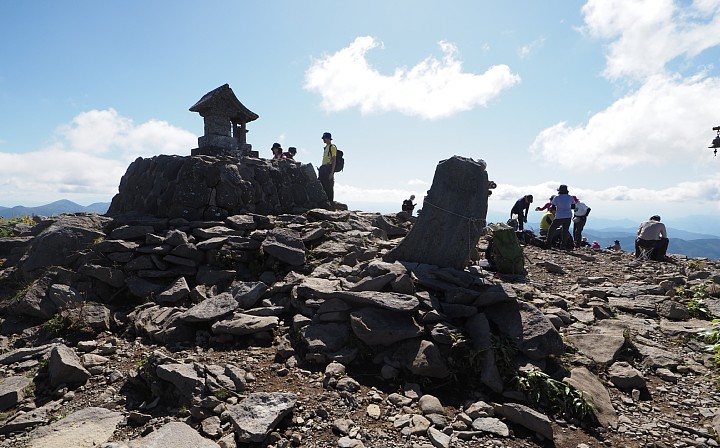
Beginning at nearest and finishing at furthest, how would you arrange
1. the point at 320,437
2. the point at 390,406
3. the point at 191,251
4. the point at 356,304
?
the point at 320,437 < the point at 390,406 < the point at 356,304 < the point at 191,251

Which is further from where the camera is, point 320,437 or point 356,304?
point 356,304

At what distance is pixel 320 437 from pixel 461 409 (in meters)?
2.28

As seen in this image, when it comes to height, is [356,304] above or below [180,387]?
above

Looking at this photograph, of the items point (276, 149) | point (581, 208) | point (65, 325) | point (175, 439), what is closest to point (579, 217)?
point (581, 208)

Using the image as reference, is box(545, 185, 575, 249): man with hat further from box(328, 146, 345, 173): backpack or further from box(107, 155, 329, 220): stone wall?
box(107, 155, 329, 220): stone wall

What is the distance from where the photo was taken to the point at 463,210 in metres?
9.59

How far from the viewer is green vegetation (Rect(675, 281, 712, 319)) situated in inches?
346

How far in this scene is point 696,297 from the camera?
970 cm

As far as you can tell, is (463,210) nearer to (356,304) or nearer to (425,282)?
(425,282)

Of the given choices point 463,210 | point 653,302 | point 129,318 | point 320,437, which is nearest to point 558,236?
point 653,302

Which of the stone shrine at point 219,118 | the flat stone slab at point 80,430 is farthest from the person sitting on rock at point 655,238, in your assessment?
the flat stone slab at point 80,430

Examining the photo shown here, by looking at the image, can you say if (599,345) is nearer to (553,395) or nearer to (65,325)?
(553,395)

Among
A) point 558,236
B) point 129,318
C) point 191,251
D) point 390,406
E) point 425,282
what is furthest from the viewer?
point 558,236

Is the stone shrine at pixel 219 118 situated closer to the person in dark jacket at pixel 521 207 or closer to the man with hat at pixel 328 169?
the man with hat at pixel 328 169
